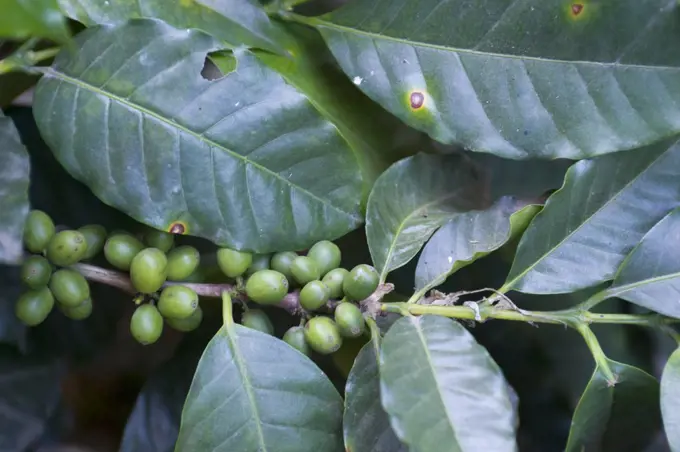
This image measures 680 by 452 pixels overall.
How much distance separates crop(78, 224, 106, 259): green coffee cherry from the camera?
1.93 ft

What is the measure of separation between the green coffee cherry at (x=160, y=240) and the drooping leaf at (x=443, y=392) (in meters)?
0.23

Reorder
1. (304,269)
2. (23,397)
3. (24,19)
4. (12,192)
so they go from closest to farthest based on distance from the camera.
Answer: (24,19)
(12,192)
(304,269)
(23,397)

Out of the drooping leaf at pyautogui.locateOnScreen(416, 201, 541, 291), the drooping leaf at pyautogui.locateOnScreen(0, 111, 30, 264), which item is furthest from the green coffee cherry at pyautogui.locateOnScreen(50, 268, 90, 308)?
the drooping leaf at pyautogui.locateOnScreen(416, 201, 541, 291)

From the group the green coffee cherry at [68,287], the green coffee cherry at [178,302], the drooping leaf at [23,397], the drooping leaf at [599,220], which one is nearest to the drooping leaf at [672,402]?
the drooping leaf at [599,220]

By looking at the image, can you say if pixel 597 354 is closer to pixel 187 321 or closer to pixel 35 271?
pixel 187 321

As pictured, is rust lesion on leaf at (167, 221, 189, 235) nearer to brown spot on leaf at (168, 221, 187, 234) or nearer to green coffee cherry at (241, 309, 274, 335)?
brown spot on leaf at (168, 221, 187, 234)

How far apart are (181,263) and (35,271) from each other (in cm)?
13

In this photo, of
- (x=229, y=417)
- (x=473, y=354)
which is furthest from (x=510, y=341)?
(x=229, y=417)

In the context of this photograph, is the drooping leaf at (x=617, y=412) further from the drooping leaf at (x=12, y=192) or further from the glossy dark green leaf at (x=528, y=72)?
the drooping leaf at (x=12, y=192)

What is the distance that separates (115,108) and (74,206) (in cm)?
20

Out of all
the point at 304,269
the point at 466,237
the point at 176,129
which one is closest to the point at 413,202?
the point at 466,237

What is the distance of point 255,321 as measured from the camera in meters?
0.61

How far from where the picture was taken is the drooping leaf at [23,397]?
677 millimetres

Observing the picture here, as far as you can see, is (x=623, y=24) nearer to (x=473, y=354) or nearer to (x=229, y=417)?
(x=473, y=354)
